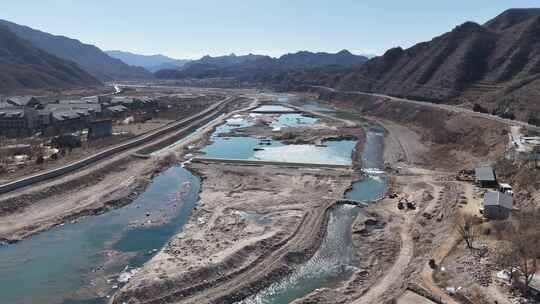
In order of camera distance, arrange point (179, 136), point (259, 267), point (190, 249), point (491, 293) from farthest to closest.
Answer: point (179, 136)
point (190, 249)
point (259, 267)
point (491, 293)

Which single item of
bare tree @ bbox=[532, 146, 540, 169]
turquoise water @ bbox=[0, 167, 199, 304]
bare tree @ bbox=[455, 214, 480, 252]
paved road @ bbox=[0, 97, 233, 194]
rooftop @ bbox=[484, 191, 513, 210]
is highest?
bare tree @ bbox=[532, 146, 540, 169]

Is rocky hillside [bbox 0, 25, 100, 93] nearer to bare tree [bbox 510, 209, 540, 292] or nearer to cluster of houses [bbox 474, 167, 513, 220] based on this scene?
cluster of houses [bbox 474, 167, 513, 220]

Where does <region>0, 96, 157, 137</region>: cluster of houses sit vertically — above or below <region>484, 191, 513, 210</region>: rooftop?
below

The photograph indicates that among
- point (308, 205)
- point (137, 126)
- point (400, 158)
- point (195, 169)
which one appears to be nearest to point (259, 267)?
point (308, 205)

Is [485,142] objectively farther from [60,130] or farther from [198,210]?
[60,130]

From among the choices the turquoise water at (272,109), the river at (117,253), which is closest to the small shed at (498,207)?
the river at (117,253)

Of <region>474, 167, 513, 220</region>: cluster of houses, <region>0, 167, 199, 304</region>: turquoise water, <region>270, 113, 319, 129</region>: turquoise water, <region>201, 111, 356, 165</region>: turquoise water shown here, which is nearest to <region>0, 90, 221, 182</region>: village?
<region>0, 167, 199, 304</region>: turquoise water

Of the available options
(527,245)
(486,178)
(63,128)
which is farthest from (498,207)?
(63,128)
